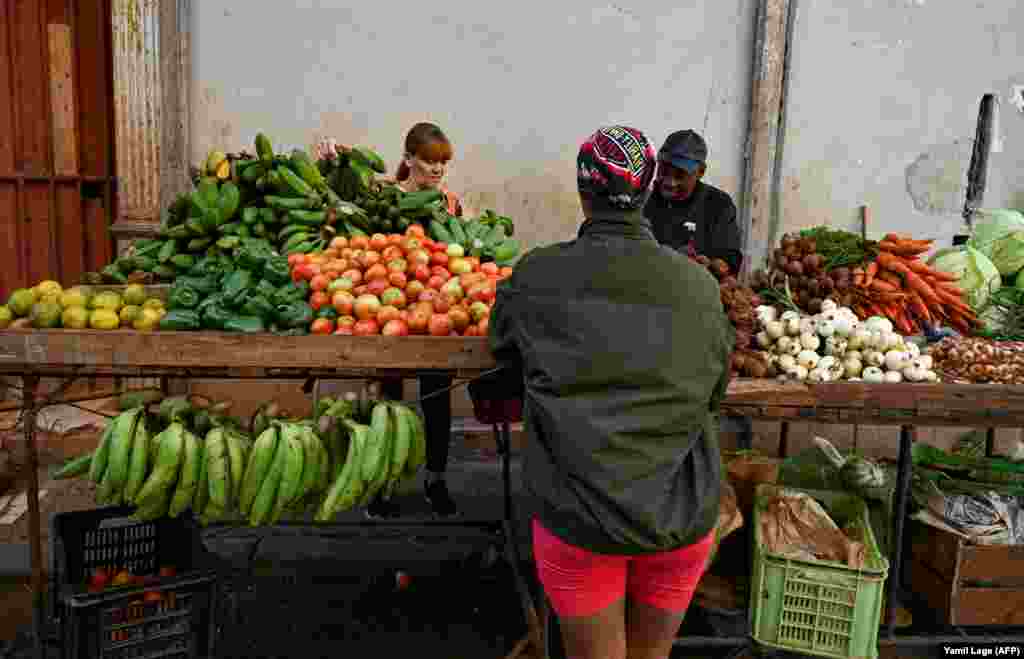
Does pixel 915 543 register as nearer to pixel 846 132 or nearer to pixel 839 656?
pixel 839 656

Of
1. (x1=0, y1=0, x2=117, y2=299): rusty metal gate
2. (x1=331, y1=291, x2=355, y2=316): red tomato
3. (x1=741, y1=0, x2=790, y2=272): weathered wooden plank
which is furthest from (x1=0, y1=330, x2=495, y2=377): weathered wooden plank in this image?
(x1=741, y1=0, x2=790, y2=272): weathered wooden plank

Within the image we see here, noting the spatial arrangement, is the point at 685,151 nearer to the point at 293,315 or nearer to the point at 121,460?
the point at 293,315

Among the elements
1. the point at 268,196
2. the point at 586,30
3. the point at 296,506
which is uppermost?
the point at 586,30

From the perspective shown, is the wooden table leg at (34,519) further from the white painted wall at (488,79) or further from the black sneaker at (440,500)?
the white painted wall at (488,79)

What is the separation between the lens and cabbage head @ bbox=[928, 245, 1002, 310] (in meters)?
4.11

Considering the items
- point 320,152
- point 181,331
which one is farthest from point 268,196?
point 181,331

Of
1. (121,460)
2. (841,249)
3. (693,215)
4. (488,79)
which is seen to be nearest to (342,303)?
(121,460)

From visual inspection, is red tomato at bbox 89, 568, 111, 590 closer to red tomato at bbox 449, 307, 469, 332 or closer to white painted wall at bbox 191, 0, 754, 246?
red tomato at bbox 449, 307, 469, 332

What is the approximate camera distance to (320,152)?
4332 mm

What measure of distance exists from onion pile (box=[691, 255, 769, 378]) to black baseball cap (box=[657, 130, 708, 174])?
58.3 inches

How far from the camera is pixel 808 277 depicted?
371cm

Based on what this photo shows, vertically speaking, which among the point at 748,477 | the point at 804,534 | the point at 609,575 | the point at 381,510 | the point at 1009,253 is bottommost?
the point at 381,510

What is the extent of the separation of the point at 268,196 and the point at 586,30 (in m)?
3.40

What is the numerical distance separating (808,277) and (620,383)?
2120mm
